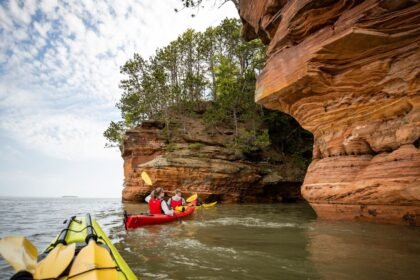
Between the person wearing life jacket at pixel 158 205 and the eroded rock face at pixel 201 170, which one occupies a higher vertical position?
the eroded rock face at pixel 201 170

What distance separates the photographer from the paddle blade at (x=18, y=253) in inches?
120

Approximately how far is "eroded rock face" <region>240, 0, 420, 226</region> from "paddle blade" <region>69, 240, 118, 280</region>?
771 centimetres

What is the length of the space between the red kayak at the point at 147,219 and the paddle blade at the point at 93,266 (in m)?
6.53

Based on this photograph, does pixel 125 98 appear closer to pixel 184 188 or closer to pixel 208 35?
pixel 208 35

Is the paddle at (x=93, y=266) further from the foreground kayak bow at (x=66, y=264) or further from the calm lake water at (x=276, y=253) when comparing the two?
the calm lake water at (x=276, y=253)

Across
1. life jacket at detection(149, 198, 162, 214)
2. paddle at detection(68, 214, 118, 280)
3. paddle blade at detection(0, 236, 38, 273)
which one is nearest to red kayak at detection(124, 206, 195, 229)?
life jacket at detection(149, 198, 162, 214)

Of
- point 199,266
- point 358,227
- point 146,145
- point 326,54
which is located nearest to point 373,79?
point 326,54

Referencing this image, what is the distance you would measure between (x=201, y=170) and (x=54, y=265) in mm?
18604

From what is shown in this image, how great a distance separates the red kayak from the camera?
954 cm

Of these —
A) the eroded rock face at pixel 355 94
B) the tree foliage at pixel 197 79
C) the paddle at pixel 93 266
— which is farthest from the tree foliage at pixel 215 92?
the paddle at pixel 93 266

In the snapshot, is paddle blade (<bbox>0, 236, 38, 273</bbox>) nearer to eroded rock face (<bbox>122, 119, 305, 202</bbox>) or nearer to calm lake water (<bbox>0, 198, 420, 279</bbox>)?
calm lake water (<bbox>0, 198, 420, 279</bbox>)

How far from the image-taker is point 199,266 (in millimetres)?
4941

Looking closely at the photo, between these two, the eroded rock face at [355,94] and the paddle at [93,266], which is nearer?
the paddle at [93,266]

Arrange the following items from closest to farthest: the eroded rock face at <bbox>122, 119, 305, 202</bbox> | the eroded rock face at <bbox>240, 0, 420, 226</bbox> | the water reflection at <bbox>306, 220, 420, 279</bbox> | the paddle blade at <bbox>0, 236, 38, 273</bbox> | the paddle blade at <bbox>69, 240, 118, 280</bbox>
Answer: the paddle blade at <bbox>69, 240, 118, 280</bbox> → the paddle blade at <bbox>0, 236, 38, 273</bbox> → the water reflection at <bbox>306, 220, 420, 279</bbox> → the eroded rock face at <bbox>240, 0, 420, 226</bbox> → the eroded rock face at <bbox>122, 119, 305, 202</bbox>
